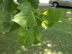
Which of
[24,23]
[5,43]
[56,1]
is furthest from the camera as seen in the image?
[56,1]

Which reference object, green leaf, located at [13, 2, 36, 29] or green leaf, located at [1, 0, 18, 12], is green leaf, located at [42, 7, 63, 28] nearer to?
green leaf, located at [13, 2, 36, 29]

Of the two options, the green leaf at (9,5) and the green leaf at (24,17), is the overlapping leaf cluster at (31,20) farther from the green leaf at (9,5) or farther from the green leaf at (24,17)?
the green leaf at (9,5)

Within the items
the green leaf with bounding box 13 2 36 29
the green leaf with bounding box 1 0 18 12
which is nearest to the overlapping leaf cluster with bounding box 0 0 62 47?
the green leaf with bounding box 13 2 36 29

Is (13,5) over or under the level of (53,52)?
over

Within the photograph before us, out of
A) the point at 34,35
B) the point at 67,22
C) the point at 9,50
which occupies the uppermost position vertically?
the point at 34,35

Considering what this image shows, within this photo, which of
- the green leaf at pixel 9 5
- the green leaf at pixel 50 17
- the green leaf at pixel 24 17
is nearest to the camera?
the green leaf at pixel 24 17

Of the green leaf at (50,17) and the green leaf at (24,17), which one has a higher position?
the green leaf at (24,17)

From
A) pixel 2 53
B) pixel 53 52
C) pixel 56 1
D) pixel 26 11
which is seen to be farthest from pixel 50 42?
pixel 56 1

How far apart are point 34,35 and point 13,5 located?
305 millimetres

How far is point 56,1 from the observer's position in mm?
6328

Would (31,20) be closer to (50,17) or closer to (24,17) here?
(24,17)

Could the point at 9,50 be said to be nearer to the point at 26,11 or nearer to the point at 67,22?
the point at 26,11

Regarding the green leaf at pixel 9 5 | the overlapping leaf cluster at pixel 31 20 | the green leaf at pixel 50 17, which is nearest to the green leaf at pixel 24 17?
the overlapping leaf cluster at pixel 31 20

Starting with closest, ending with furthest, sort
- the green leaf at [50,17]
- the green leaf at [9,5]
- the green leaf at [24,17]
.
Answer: the green leaf at [24,17], the green leaf at [50,17], the green leaf at [9,5]
